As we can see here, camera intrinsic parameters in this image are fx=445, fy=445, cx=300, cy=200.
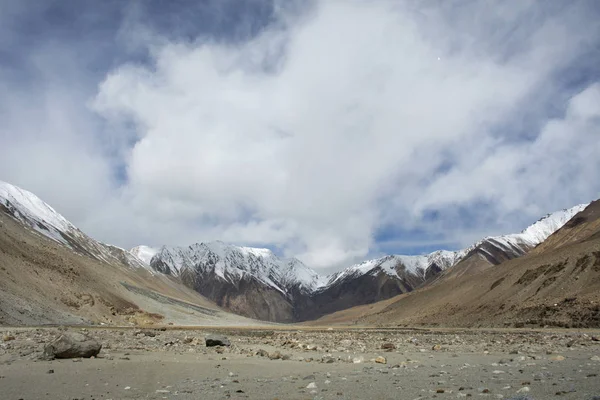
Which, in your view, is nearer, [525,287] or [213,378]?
[213,378]

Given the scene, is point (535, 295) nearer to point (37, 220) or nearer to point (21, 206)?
point (37, 220)

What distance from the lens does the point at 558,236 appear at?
141m

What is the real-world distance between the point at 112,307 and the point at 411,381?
Answer: 275 ft

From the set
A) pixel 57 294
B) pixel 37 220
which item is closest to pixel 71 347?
pixel 57 294

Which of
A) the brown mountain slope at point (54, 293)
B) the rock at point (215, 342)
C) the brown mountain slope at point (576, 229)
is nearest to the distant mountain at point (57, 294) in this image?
the brown mountain slope at point (54, 293)


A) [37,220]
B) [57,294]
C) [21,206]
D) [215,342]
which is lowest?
[215,342]

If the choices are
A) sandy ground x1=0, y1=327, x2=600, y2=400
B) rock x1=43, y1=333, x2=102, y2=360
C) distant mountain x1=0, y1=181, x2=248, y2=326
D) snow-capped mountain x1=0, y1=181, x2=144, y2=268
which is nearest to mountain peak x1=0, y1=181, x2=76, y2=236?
snow-capped mountain x1=0, y1=181, x2=144, y2=268

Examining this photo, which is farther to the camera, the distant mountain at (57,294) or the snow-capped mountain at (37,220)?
the snow-capped mountain at (37,220)

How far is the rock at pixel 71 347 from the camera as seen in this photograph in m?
15.0

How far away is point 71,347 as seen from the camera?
50.2ft

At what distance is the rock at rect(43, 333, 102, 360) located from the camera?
15.0m

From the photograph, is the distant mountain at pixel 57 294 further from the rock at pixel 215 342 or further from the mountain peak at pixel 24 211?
the mountain peak at pixel 24 211

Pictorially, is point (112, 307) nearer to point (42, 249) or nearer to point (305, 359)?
point (42, 249)

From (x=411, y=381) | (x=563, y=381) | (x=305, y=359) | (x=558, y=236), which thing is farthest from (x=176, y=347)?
(x=558, y=236)
